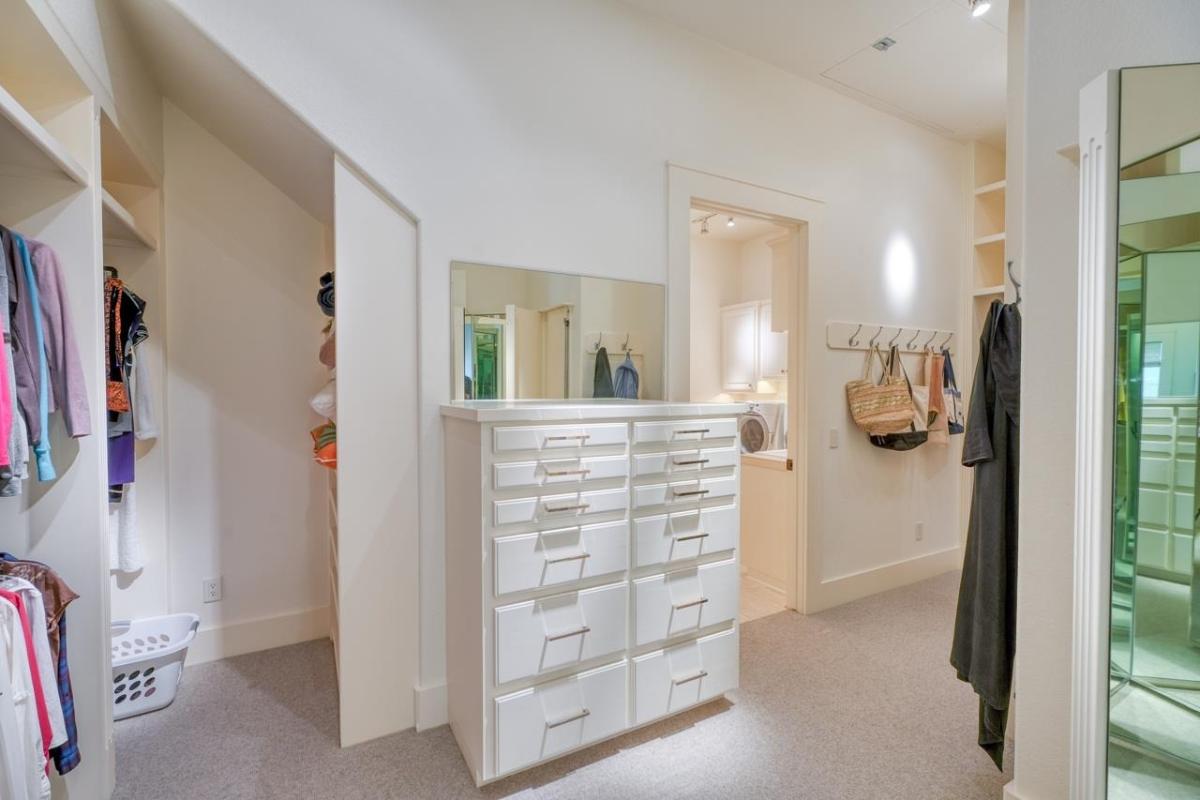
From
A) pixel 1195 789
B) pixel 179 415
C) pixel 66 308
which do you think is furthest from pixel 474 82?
pixel 1195 789

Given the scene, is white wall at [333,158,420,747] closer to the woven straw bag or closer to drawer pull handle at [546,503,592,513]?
drawer pull handle at [546,503,592,513]

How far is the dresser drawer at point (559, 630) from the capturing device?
159cm

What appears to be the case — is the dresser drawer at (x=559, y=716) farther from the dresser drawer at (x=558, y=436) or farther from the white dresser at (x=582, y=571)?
the dresser drawer at (x=558, y=436)

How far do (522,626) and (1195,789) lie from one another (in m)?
1.57

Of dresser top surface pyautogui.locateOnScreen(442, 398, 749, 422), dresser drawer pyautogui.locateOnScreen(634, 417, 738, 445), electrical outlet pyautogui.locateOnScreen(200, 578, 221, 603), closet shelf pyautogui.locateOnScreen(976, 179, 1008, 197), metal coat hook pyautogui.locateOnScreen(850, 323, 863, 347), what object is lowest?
electrical outlet pyautogui.locateOnScreen(200, 578, 221, 603)

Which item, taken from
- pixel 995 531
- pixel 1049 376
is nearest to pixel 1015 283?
pixel 1049 376

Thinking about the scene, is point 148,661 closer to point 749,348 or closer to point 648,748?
point 648,748

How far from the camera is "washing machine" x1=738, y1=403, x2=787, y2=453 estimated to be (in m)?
4.14

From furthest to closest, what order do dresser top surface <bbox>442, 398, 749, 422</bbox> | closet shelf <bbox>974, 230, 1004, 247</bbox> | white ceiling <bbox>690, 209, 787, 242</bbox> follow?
white ceiling <bbox>690, 209, 787, 242</bbox> → closet shelf <bbox>974, 230, 1004, 247</bbox> → dresser top surface <bbox>442, 398, 749, 422</bbox>

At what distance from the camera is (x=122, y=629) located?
7.30ft

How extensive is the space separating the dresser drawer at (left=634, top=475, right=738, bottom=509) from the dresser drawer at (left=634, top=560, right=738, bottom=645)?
0.85 ft

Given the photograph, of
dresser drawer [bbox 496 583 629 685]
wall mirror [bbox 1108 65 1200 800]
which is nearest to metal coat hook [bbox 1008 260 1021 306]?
wall mirror [bbox 1108 65 1200 800]

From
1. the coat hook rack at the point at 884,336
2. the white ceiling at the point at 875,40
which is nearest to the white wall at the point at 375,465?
the white ceiling at the point at 875,40

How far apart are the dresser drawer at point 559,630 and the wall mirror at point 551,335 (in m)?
0.84
